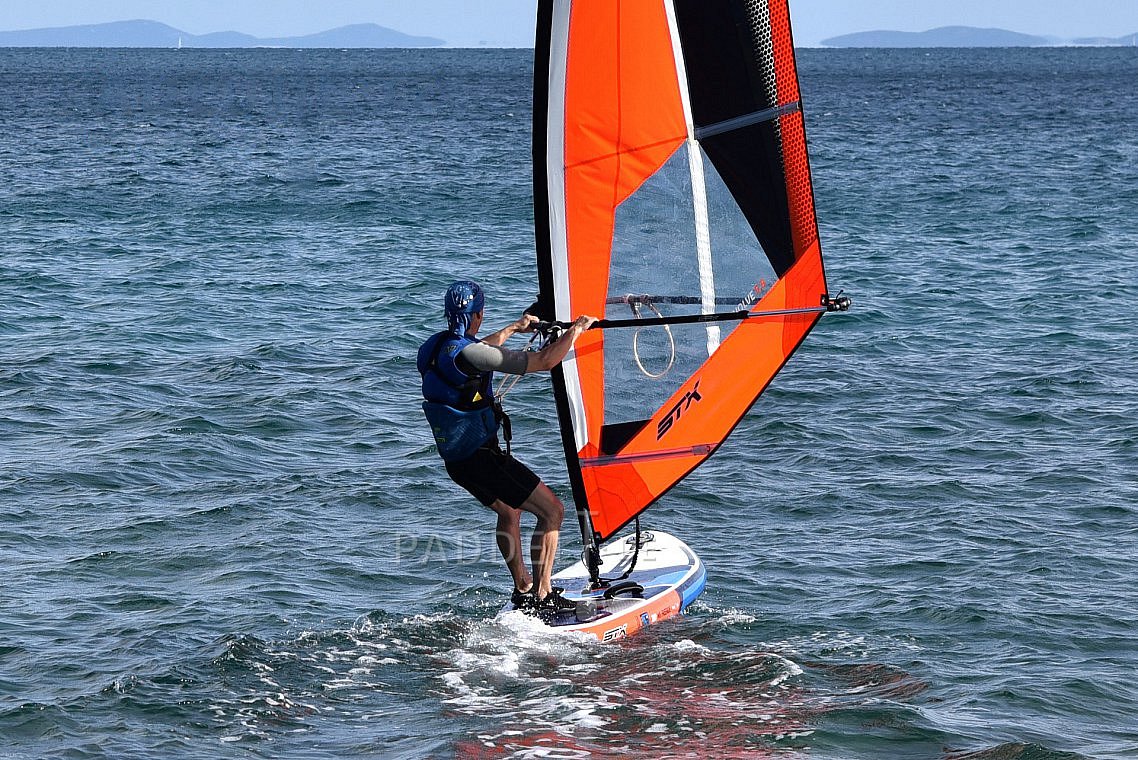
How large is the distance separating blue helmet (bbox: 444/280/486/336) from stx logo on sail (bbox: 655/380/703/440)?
138 cm

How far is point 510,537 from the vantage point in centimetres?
765

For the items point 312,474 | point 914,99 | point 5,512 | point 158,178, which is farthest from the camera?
point 914,99

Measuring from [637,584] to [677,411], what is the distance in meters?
1.14

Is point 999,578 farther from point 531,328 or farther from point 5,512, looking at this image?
point 5,512

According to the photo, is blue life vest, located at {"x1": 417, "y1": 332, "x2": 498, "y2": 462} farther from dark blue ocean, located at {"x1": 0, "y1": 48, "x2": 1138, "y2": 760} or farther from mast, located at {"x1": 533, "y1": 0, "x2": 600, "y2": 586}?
dark blue ocean, located at {"x1": 0, "y1": 48, "x2": 1138, "y2": 760}

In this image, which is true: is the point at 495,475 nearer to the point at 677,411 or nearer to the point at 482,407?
the point at 482,407

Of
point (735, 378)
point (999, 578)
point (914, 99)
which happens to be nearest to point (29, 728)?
point (735, 378)

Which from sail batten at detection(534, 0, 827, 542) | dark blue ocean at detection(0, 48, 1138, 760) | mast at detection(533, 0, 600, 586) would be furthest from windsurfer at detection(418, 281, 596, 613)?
dark blue ocean at detection(0, 48, 1138, 760)

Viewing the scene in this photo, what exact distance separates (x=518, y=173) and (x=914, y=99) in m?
48.1

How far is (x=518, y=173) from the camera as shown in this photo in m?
36.2

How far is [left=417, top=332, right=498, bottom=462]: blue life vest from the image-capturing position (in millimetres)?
7148

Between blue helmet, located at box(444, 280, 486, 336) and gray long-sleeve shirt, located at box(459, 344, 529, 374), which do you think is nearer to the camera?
gray long-sleeve shirt, located at box(459, 344, 529, 374)

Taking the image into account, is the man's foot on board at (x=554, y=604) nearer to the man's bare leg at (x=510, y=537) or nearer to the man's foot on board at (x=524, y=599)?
the man's foot on board at (x=524, y=599)

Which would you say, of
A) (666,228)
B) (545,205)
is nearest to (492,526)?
(666,228)
